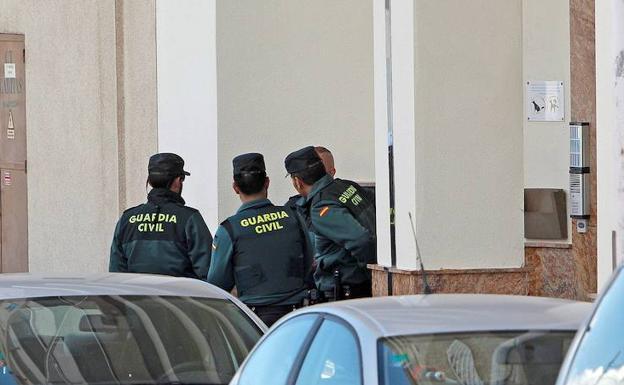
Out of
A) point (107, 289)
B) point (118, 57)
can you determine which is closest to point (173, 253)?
point (107, 289)

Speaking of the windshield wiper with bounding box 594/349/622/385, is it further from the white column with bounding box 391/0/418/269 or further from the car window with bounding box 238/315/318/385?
the white column with bounding box 391/0/418/269

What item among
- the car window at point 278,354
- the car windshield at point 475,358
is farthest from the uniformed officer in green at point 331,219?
the car windshield at point 475,358

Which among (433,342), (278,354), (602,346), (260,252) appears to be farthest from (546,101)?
(602,346)

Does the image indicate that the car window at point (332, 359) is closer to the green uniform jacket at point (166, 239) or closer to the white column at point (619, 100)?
the white column at point (619, 100)

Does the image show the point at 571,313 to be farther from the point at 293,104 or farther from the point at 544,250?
the point at 293,104

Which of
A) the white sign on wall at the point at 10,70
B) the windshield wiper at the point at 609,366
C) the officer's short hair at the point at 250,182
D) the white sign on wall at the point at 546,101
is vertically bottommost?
the windshield wiper at the point at 609,366

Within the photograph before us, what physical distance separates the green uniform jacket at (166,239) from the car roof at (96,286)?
1.74 m

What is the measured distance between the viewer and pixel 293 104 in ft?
42.8

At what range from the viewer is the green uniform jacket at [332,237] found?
9.32 m

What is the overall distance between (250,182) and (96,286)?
1.95 meters

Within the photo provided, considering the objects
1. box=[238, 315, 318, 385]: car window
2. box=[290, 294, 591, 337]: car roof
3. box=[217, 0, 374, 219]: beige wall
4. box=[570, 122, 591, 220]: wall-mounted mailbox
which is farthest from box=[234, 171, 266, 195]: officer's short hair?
box=[217, 0, 374, 219]: beige wall

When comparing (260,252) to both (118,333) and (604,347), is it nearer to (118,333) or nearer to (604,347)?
(118,333)

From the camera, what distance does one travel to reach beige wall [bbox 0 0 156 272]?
14469 mm

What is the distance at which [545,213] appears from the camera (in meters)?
10.8
